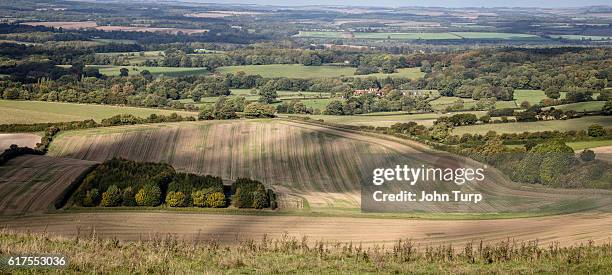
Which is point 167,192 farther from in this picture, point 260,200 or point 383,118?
point 383,118

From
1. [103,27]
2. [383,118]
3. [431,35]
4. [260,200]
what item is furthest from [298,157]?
[431,35]

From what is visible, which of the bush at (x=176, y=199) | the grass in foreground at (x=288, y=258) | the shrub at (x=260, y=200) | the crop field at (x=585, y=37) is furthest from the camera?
the crop field at (x=585, y=37)

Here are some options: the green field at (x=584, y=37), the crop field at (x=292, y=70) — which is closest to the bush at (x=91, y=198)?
the crop field at (x=292, y=70)

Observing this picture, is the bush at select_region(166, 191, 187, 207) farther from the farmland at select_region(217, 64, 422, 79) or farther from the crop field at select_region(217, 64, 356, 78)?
the crop field at select_region(217, 64, 356, 78)

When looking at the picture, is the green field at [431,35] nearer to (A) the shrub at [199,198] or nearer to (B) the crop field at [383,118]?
(B) the crop field at [383,118]

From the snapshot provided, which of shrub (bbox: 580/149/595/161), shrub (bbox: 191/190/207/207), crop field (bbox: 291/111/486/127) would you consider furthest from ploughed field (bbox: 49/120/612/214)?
crop field (bbox: 291/111/486/127)

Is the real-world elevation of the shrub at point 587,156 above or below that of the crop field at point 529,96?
above
